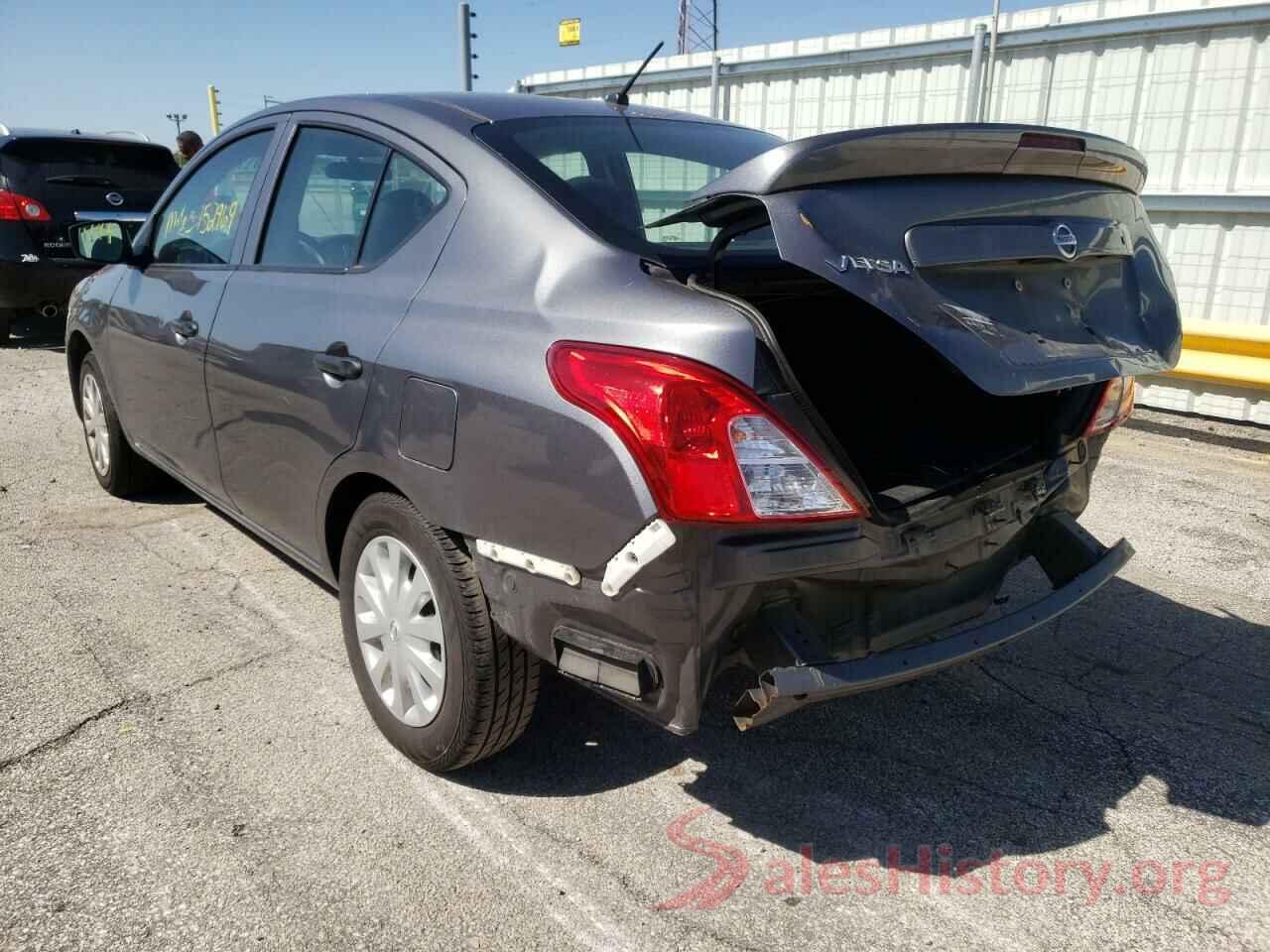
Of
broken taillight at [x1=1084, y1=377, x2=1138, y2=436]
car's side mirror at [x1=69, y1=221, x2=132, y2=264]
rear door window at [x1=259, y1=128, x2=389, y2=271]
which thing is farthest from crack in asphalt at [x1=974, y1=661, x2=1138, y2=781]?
car's side mirror at [x1=69, y1=221, x2=132, y2=264]

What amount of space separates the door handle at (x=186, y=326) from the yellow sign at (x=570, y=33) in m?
8.79

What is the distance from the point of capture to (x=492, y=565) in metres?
2.20

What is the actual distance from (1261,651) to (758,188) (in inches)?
105

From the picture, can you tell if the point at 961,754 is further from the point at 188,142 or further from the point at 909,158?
the point at 188,142

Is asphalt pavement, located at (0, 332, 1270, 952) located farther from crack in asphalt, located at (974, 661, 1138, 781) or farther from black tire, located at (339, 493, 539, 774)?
black tire, located at (339, 493, 539, 774)

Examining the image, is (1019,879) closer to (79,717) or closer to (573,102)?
(573,102)

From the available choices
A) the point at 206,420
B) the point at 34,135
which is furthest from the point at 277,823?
the point at 34,135

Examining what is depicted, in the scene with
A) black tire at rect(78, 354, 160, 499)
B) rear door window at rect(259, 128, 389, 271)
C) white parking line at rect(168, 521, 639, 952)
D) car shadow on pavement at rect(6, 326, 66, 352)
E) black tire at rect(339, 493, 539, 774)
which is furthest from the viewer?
car shadow on pavement at rect(6, 326, 66, 352)

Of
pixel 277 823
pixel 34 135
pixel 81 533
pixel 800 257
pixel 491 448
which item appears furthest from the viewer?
pixel 34 135

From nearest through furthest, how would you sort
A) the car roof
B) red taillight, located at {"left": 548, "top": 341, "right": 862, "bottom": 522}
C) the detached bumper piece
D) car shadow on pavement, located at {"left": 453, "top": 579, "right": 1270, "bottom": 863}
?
1. red taillight, located at {"left": 548, "top": 341, "right": 862, "bottom": 522}
2. the detached bumper piece
3. car shadow on pavement, located at {"left": 453, "top": 579, "right": 1270, "bottom": 863}
4. the car roof

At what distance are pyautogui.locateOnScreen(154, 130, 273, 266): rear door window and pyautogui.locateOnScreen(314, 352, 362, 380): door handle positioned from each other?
103cm

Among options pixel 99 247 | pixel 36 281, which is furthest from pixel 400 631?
pixel 36 281

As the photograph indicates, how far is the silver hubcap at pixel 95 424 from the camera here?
4750 mm

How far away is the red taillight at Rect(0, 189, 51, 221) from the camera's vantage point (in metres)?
8.56
